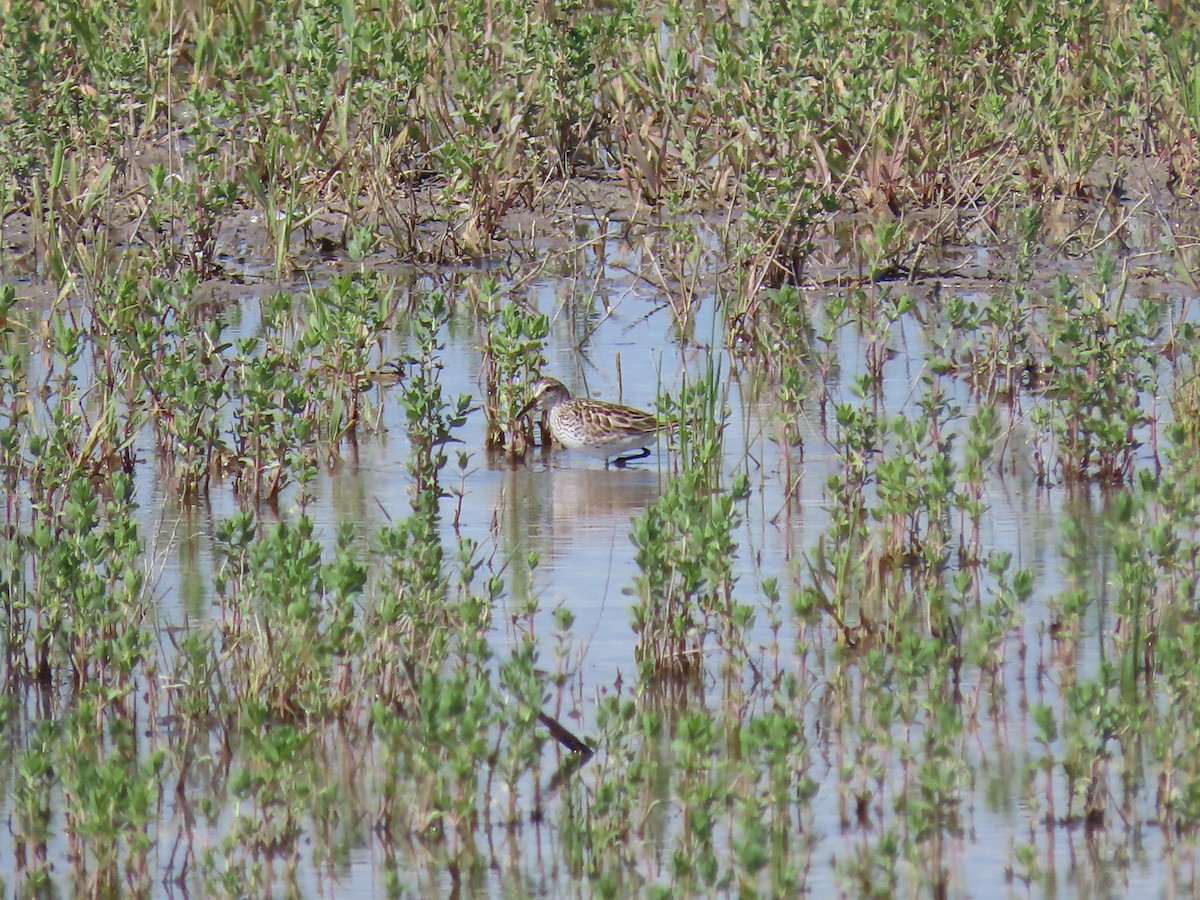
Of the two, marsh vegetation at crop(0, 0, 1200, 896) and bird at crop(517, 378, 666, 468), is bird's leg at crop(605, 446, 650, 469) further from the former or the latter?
marsh vegetation at crop(0, 0, 1200, 896)

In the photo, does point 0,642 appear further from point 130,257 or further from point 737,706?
point 130,257

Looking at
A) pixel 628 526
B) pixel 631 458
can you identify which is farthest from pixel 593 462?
pixel 628 526

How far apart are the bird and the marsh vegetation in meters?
0.13

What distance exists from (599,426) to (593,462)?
421mm

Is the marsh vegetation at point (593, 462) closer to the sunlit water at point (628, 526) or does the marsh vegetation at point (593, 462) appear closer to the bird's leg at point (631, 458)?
the sunlit water at point (628, 526)

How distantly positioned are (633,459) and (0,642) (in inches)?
Result: 129

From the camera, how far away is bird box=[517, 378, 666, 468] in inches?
343

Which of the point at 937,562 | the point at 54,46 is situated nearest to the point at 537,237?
the point at 54,46

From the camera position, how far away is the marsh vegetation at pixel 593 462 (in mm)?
5195

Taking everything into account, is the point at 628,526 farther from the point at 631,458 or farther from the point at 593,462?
the point at 631,458

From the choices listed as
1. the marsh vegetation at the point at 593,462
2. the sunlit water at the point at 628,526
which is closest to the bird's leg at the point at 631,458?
the sunlit water at the point at 628,526

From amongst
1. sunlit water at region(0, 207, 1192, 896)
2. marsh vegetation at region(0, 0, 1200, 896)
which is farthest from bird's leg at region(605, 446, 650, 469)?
marsh vegetation at region(0, 0, 1200, 896)

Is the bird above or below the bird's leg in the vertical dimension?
above

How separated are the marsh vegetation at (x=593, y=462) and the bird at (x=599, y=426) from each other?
131 millimetres
